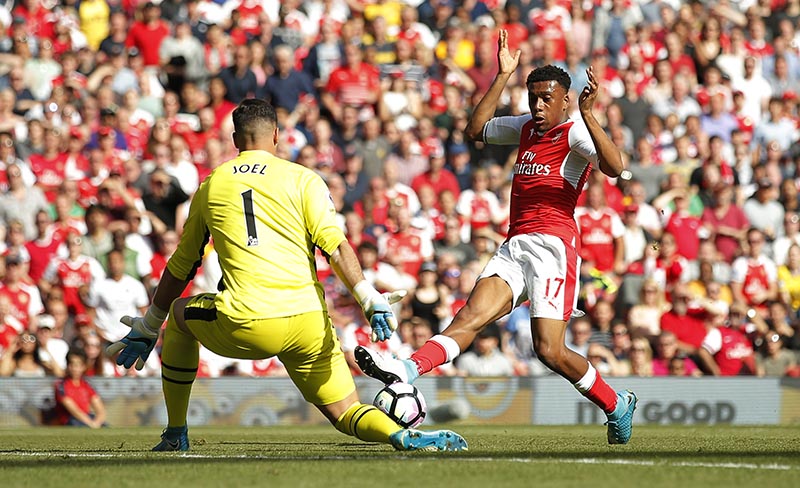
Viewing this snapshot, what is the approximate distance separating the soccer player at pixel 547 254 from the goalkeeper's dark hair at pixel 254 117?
1879 mm

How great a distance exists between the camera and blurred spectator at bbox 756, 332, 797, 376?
51.3ft

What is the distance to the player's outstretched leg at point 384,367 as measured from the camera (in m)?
7.88

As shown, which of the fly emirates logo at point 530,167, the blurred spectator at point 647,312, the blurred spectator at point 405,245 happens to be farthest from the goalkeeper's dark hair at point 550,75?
the blurred spectator at point 405,245

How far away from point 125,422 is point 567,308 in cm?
634

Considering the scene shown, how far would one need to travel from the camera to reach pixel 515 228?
30.2ft

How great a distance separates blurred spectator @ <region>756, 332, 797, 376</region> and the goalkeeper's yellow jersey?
9367mm

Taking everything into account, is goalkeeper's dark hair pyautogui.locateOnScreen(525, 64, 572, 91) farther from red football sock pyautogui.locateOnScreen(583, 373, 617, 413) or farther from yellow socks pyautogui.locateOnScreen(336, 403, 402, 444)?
yellow socks pyautogui.locateOnScreen(336, 403, 402, 444)

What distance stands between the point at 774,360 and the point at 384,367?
29.2 feet

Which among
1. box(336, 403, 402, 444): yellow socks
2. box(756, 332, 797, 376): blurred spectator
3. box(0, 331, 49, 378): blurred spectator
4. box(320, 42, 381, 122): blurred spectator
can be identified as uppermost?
box(320, 42, 381, 122): blurred spectator

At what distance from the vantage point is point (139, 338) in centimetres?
816

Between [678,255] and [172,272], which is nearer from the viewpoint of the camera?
[172,272]

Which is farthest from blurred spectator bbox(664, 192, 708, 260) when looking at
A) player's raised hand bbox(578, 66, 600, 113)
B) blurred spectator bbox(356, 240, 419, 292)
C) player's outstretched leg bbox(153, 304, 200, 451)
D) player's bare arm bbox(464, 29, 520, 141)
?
player's outstretched leg bbox(153, 304, 200, 451)

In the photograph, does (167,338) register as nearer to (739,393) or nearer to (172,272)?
(172,272)

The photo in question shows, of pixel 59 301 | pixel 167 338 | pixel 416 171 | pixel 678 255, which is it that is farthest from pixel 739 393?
pixel 167 338
